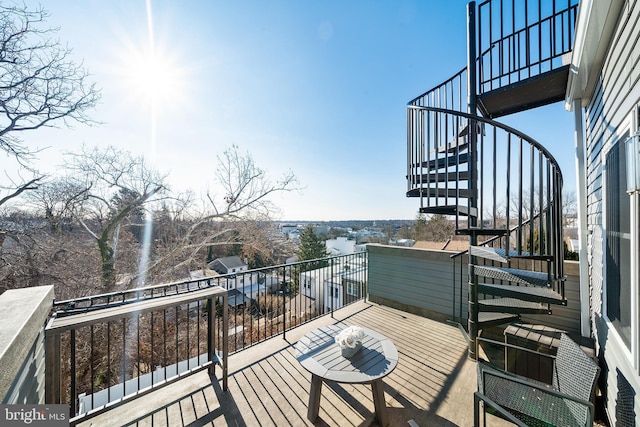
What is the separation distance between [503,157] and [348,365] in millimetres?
2592

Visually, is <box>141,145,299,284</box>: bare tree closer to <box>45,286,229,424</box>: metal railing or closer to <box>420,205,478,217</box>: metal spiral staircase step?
<box>45,286,229,424</box>: metal railing

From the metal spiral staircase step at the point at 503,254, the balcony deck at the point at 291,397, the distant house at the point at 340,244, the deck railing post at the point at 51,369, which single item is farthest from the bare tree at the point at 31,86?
the distant house at the point at 340,244

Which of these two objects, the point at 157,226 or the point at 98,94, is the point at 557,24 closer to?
the point at 98,94

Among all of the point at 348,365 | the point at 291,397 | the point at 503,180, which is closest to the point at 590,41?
the point at 503,180

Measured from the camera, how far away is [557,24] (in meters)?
2.92

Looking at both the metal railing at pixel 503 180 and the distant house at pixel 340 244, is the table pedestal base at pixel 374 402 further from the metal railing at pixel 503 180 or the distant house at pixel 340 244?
the distant house at pixel 340 244

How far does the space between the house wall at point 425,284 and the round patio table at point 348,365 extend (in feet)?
7.23

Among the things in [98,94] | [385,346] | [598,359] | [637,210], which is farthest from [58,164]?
[598,359]

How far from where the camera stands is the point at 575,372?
173 centimetres

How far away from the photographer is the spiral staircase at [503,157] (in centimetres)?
235

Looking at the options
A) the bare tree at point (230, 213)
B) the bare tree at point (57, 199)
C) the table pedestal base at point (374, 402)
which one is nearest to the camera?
the table pedestal base at point (374, 402)

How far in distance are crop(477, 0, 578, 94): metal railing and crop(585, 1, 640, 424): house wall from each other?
0.74 metres

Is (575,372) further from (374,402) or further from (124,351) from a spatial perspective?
(124,351)

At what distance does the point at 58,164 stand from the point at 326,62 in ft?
A: 28.1
